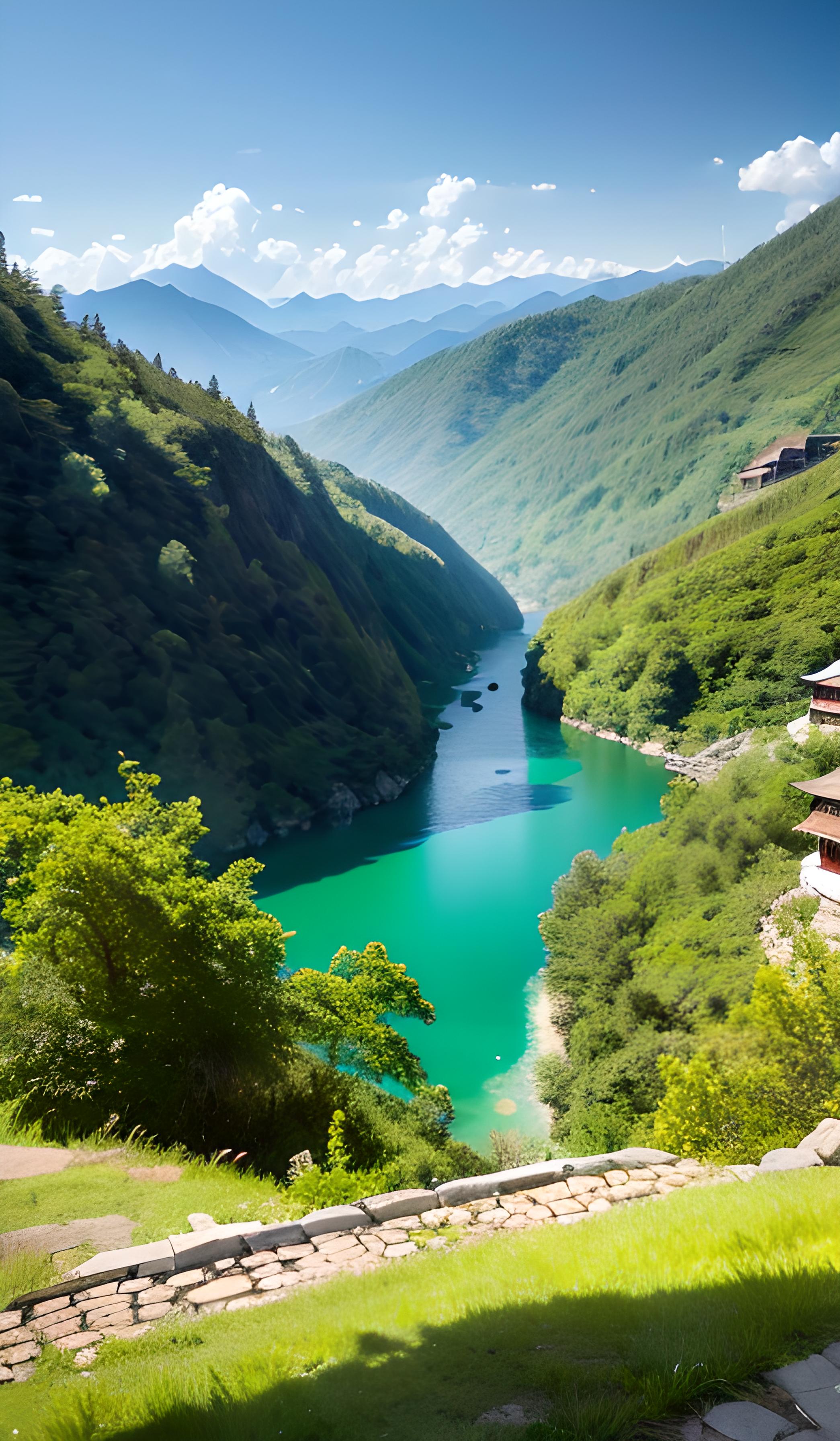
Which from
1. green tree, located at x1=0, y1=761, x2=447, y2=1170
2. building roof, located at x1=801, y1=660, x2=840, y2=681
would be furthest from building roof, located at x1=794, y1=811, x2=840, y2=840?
building roof, located at x1=801, y1=660, x2=840, y2=681

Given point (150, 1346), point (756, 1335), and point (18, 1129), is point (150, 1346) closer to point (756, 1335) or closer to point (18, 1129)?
point (756, 1335)

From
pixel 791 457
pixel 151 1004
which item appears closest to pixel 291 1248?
pixel 151 1004

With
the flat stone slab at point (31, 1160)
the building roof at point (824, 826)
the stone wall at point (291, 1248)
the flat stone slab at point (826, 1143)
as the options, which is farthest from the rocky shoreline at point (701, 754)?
the flat stone slab at point (31, 1160)

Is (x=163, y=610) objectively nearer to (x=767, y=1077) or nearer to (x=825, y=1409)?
(x=767, y=1077)

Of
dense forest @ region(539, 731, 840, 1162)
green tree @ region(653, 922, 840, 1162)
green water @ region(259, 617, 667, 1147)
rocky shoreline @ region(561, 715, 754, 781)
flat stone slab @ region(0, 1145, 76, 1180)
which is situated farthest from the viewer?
rocky shoreline @ region(561, 715, 754, 781)

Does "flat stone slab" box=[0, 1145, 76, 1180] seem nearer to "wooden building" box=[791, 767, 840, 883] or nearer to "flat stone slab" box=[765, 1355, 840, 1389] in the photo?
"flat stone slab" box=[765, 1355, 840, 1389]

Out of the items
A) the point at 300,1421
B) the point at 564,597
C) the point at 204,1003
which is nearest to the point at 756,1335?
the point at 300,1421

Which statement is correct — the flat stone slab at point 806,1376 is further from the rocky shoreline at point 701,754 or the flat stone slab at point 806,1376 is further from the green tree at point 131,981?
the rocky shoreline at point 701,754
